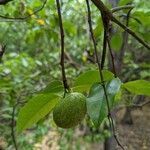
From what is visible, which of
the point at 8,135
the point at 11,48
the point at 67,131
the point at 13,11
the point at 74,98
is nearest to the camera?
the point at 74,98

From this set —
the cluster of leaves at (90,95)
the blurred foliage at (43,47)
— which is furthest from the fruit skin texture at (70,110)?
the blurred foliage at (43,47)

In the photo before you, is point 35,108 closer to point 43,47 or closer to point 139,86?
point 139,86

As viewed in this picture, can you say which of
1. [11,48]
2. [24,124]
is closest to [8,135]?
[24,124]

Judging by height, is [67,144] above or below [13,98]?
below

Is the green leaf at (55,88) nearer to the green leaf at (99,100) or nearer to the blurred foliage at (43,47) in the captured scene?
the green leaf at (99,100)

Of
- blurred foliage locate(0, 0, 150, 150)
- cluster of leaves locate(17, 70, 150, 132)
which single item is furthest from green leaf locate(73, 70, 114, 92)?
blurred foliage locate(0, 0, 150, 150)

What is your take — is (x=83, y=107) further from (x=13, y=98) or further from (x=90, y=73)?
(x=13, y=98)

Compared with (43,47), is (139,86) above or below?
above

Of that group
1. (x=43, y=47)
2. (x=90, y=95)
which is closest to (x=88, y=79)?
(x=90, y=95)
